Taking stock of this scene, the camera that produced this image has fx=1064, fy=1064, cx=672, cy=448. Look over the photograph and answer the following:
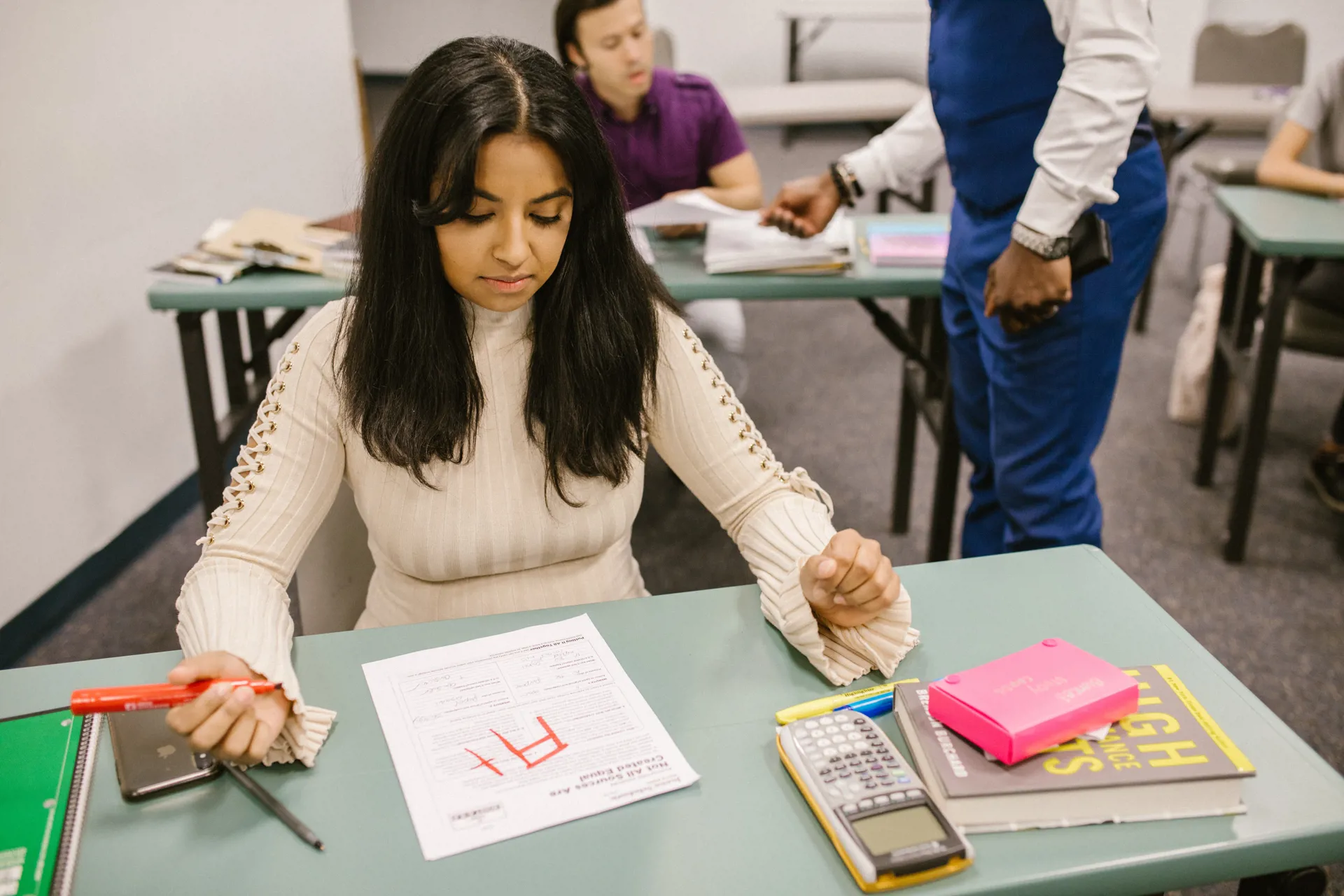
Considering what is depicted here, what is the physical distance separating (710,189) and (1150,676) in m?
1.85

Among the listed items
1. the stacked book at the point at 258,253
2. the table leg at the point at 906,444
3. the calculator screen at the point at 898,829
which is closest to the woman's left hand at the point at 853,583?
the calculator screen at the point at 898,829

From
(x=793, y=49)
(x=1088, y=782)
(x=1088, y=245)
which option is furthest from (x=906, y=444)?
(x=793, y=49)

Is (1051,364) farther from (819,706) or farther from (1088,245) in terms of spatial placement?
(819,706)

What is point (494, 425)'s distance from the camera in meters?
1.15

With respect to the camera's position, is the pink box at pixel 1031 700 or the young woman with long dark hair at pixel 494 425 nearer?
the pink box at pixel 1031 700

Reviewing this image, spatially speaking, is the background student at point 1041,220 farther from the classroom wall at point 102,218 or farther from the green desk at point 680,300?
the classroom wall at point 102,218

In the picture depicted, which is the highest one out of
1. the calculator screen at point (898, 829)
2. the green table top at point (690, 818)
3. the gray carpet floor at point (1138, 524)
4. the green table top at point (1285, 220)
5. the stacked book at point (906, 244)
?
the green table top at point (1285, 220)

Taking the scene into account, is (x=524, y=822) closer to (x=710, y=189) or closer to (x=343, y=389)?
(x=343, y=389)

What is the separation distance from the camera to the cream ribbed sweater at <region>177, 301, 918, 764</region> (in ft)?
3.24

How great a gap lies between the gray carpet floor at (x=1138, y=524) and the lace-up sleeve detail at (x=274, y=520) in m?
1.27

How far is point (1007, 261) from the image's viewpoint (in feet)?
4.94

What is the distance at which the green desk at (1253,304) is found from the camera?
2197 millimetres

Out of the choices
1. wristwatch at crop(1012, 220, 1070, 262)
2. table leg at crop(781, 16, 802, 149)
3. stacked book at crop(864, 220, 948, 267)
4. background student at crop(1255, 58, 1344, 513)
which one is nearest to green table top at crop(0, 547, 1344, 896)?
wristwatch at crop(1012, 220, 1070, 262)

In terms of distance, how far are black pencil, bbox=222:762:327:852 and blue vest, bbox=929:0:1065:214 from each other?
1.30 m
